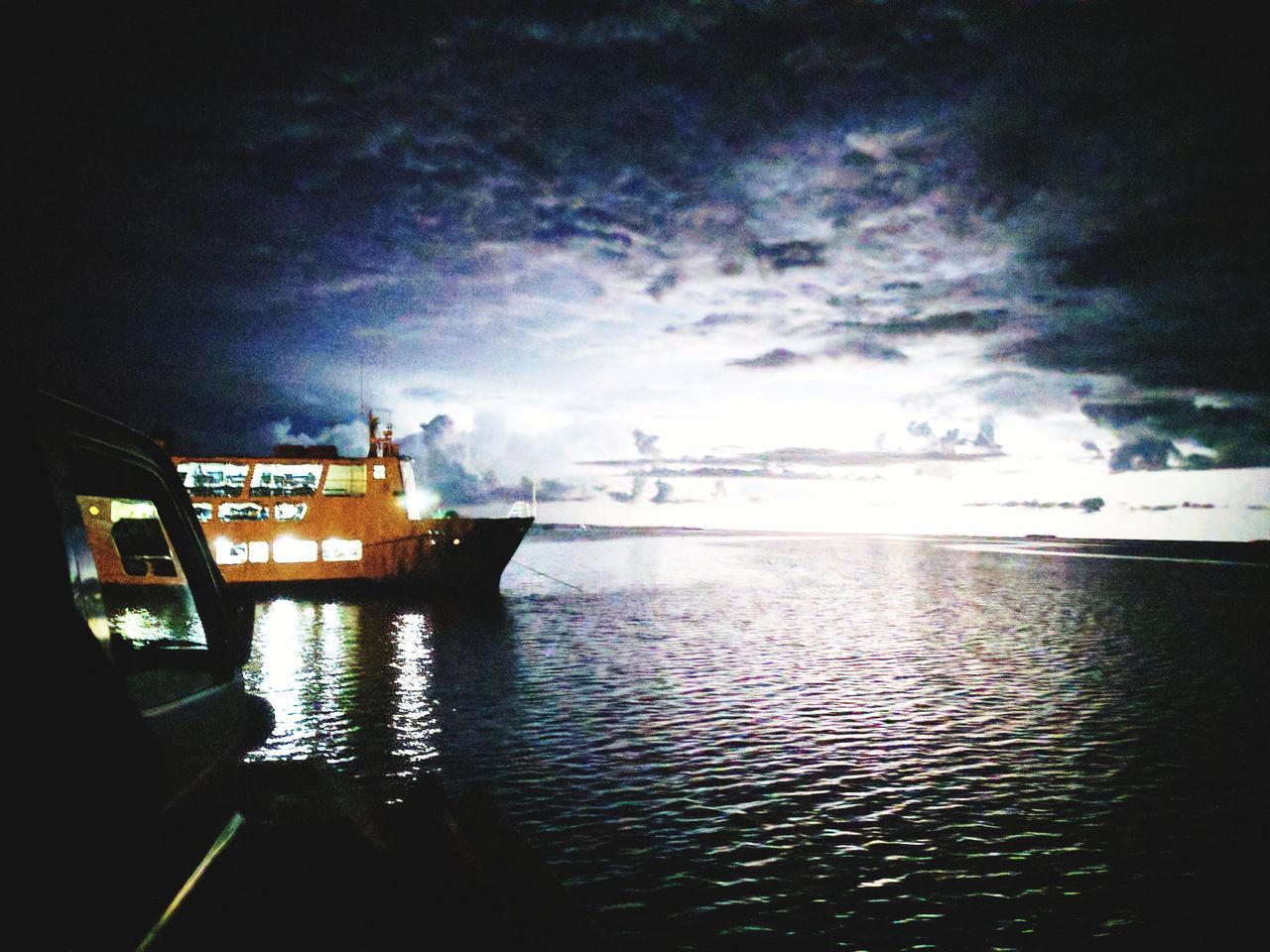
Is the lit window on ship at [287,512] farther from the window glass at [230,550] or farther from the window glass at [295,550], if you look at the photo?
the window glass at [230,550]

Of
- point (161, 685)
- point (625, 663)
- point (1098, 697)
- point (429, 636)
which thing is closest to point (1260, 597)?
point (1098, 697)

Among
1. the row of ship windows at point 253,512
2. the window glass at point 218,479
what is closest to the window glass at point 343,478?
the row of ship windows at point 253,512

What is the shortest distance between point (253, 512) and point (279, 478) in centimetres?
225

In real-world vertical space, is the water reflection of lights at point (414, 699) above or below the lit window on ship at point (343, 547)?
below

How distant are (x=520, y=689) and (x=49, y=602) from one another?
1872cm

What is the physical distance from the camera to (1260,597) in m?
53.4

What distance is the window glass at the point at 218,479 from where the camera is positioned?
4222 centimetres

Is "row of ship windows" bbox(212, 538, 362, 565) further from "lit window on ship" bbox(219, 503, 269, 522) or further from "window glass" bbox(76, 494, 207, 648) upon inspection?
"window glass" bbox(76, 494, 207, 648)

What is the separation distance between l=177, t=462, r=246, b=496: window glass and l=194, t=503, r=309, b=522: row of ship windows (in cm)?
69

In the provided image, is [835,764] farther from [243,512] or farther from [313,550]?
[243,512]

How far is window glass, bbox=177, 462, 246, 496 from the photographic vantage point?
139 ft

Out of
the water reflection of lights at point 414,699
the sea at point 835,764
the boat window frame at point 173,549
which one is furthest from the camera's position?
the water reflection of lights at point 414,699

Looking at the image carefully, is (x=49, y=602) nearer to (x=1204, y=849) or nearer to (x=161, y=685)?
(x=161, y=685)

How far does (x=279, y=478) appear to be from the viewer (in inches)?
1666
